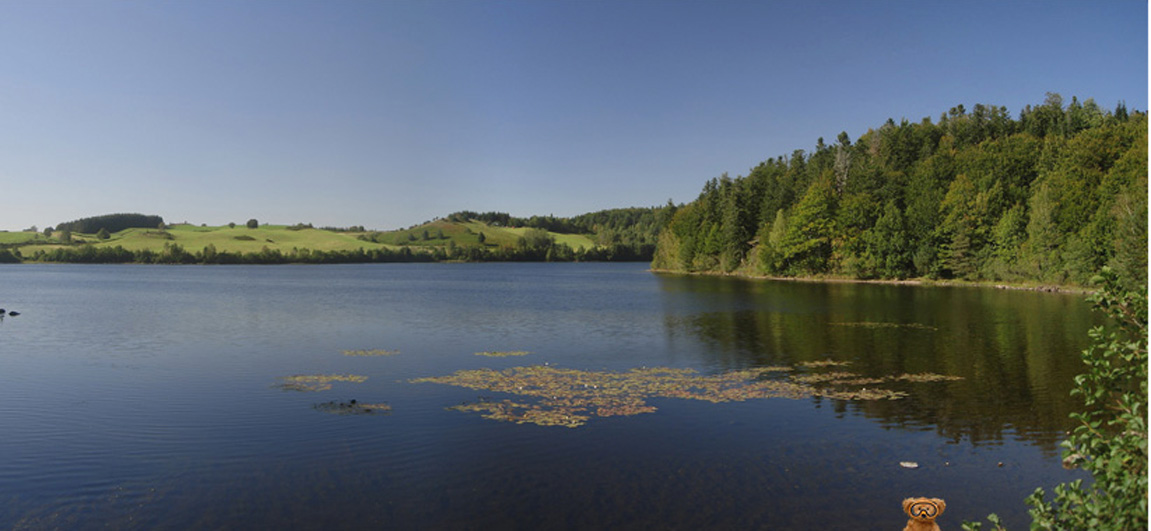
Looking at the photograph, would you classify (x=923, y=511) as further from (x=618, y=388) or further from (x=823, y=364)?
(x=823, y=364)

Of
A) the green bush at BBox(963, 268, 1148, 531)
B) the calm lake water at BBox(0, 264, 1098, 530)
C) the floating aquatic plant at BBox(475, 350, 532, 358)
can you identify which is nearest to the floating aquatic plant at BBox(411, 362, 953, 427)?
the calm lake water at BBox(0, 264, 1098, 530)

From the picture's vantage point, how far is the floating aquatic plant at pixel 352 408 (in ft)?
71.3

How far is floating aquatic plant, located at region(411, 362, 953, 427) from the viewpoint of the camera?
72.2ft

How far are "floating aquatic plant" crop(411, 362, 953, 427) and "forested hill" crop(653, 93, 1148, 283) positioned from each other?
45348mm

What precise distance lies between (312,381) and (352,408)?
18.8 ft

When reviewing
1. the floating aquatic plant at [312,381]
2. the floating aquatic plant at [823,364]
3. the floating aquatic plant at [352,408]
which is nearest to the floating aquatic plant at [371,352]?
the floating aquatic plant at [312,381]

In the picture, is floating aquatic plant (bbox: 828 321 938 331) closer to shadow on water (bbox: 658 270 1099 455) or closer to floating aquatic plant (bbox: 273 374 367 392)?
shadow on water (bbox: 658 270 1099 455)

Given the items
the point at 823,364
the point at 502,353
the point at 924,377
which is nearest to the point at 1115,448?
the point at 924,377

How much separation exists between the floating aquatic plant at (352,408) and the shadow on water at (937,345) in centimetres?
1423

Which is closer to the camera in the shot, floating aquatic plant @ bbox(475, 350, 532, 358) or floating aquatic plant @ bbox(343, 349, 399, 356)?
floating aquatic plant @ bbox(475, 350, 532, 358)

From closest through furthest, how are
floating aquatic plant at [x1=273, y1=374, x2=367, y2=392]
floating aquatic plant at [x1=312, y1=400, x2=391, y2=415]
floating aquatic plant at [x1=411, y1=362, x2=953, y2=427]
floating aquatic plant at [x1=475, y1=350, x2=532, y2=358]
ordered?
floating aquatic plant at [x1=312, y1=400, x2=391, y2=415]
floating aquatic plant at [x1=411, y1=362, x2=953, y2=427]
floating aquatic plant at [x1=273, y1=374, x2=367, y2=392]
floating aquatic plant at [x1=475, y1=350, x2=532, y2=358]

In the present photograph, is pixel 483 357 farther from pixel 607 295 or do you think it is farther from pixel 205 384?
pixel 607 295

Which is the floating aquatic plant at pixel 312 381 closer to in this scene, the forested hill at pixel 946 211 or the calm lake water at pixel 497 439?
the calm lake water at pixel 497 439

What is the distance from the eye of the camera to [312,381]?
27109 millimetres
